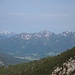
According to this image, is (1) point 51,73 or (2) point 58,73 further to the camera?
(1) point 51,73

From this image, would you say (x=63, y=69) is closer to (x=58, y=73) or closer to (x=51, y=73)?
(x=58, y=73)

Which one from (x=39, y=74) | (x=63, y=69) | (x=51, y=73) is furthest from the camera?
(x=39, y=74)

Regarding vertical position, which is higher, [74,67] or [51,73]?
[74,67]

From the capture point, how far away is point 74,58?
5354 inches

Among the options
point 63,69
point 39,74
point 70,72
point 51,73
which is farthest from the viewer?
point 39,74

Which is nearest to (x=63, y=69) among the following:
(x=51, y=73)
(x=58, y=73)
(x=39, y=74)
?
(x=58, y=73)

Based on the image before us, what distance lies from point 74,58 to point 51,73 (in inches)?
680

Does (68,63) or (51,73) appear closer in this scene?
(68,63)

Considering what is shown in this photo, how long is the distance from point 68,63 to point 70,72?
1160 centimetres

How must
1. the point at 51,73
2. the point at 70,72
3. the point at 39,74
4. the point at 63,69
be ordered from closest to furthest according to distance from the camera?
the point at 70,72, the point at 63,69, the point at 51,73, the point at 39,74

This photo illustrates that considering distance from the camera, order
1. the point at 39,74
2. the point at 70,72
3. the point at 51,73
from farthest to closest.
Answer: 1. the point at 39,74
2. the point at 51,73
3. the point at 70,72

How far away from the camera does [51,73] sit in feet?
465

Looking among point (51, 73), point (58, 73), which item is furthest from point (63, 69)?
point (51, 73)

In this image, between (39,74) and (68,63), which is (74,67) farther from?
(39,74)
